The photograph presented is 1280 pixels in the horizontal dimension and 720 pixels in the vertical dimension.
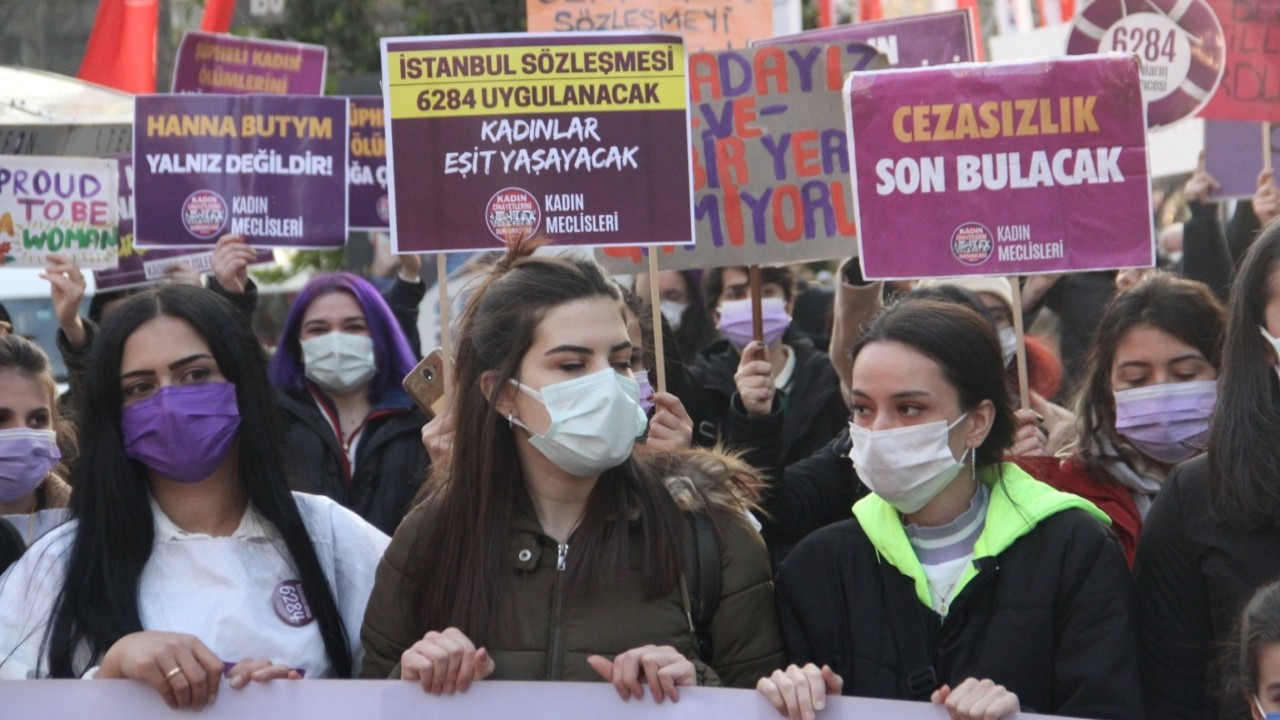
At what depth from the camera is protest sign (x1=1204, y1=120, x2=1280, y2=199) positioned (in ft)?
23.7

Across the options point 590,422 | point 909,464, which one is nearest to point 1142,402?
point 909,464

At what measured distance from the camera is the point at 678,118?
5.14m

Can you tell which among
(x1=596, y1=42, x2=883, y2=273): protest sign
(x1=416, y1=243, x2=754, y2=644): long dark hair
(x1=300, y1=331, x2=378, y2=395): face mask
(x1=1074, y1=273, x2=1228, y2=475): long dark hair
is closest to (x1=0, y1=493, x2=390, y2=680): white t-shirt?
(x1=416, y1=243, x2=754, y2=644): long dark hair

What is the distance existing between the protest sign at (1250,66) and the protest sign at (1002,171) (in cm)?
250

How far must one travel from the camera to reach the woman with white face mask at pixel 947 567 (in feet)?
11.1

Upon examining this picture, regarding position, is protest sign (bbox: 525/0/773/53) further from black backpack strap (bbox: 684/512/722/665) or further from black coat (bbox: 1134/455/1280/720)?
black coat (bbox: 1134/455/1280/720)

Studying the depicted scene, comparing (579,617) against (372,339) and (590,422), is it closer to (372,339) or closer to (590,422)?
(590,422)

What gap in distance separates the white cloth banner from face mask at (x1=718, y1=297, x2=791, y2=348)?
337cm

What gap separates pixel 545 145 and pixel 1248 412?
7.79 feet

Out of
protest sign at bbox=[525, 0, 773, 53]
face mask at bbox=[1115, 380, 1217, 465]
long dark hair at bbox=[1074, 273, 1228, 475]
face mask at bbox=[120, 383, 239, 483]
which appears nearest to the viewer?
face mask at bbox=[120, 383, 239, 483]

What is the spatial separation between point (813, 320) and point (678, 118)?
3.42 meters

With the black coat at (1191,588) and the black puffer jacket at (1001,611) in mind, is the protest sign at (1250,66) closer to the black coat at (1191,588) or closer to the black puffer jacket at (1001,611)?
the black coat at (1191,588)

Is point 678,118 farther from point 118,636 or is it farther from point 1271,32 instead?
point 1271,32

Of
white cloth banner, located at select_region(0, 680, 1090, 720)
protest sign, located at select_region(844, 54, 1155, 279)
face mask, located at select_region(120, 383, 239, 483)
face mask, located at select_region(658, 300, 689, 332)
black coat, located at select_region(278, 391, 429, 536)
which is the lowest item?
white cloth banner, located at select_region(0, 680, 1090, 720)
